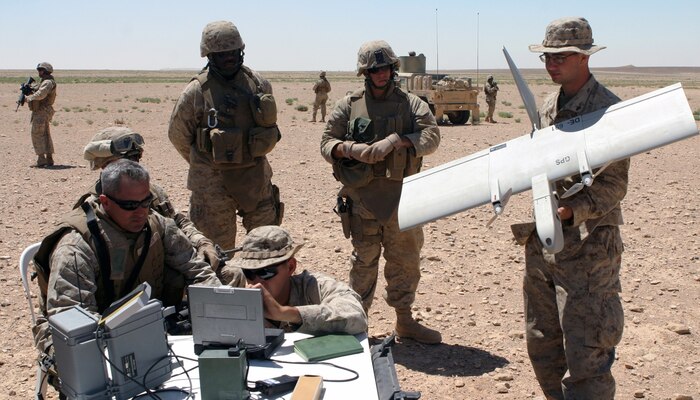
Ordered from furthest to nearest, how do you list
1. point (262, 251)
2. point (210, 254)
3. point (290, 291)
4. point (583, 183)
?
point (210, 254)
point (290, 291)
point (262, 251)
point (583, 183)

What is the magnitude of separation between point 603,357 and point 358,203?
2093 mm

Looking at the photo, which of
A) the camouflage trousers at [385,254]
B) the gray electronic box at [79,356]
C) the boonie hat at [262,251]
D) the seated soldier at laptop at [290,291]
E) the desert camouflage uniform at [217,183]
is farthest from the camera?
the desert camouflage uniform at [217,183]

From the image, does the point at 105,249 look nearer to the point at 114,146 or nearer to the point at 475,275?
the point at 114,146

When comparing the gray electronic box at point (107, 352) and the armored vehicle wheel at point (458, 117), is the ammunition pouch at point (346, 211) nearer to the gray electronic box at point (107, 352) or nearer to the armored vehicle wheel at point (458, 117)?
the gray electronic box at point (107, 352)

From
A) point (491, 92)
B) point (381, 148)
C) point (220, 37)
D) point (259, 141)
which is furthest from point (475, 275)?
point (491, 92)

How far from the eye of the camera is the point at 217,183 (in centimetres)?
553

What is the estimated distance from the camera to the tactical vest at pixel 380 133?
512 cm

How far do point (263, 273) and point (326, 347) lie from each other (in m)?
0.56

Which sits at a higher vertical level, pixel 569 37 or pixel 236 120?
pixel 569 37

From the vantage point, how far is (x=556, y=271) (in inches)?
147

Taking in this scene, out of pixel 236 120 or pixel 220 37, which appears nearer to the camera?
pixel 220 37

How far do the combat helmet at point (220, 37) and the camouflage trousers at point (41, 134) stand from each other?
952 centimetres

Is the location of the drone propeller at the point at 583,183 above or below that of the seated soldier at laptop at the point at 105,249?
above

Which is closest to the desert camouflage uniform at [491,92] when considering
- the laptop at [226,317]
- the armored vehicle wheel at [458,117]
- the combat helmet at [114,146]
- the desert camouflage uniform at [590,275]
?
the armored vehicle wheel at [458,117]
